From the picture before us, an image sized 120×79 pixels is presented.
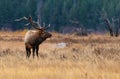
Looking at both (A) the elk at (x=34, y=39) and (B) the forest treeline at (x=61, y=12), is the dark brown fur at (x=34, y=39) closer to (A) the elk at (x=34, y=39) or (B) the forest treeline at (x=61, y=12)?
(A) the elk at (x=34, y=39)

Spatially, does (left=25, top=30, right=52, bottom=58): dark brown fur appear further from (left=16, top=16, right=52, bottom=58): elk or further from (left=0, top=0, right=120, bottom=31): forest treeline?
(left=0, top=0, right=120, bottom=31): forest treeline

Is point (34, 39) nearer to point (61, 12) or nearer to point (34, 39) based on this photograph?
point (34, 39)

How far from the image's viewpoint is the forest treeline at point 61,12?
74.3 metres

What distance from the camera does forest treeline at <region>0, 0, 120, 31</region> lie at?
244 feet

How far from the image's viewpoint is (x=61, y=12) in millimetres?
79875

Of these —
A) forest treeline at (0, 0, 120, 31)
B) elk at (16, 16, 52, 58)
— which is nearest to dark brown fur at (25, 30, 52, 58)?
elk at (16, 16, 52, 58)

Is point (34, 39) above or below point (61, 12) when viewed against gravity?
above

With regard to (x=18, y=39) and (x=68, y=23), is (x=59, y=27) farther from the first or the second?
(x=18, y=39)

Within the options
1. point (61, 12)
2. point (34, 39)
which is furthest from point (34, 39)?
point (61, 12)

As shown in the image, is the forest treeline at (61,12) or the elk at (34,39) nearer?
the elk at (34,39)

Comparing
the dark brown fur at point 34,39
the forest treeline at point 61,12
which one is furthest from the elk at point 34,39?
the forest treeline at point 61,12

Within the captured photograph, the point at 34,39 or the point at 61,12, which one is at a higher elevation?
the point at 34,39

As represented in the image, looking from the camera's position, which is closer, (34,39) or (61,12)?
(34,39)

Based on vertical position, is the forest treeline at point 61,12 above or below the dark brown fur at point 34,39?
below
